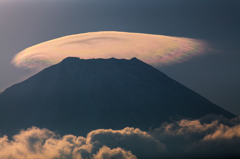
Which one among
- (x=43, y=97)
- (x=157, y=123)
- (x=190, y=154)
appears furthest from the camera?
(x=190, y=154)

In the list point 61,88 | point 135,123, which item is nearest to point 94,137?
point 135,123

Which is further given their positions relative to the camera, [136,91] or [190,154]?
[190,154]

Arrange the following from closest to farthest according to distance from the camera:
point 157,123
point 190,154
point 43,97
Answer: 1. point 157,123
2. point 43,97
3. point 190,154

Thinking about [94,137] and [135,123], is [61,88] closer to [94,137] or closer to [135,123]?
[94,137]

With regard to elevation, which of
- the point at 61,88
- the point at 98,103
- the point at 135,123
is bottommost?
the point at 135,123

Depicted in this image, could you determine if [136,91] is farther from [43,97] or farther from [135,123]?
[43,97]

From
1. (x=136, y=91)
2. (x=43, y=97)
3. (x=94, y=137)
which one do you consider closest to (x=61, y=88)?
(x=43, y=97)

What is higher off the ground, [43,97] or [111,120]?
[43,97]
